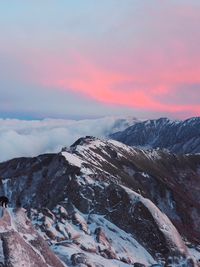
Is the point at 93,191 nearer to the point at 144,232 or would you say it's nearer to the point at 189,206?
the point at 144,232

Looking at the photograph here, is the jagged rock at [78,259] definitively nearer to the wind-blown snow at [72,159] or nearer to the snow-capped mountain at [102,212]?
the snow-capped mountain at [102,212]

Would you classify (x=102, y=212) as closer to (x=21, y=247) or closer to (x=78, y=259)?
(x=78, y=259)

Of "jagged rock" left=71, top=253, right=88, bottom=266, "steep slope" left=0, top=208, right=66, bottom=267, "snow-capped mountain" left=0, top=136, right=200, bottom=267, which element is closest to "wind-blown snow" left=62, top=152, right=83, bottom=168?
"snow-capped mountain" left=0, top=136, right=200, bottom=267

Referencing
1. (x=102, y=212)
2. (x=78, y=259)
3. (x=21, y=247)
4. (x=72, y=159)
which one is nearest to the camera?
(x=21, y=247)

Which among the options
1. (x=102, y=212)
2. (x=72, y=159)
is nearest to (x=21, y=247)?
(x=102, y=212)

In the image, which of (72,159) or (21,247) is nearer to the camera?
(21,247)

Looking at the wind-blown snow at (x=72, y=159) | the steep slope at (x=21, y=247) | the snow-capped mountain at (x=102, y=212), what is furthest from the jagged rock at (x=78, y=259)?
the wind-blown snow at (x=72, y=159)

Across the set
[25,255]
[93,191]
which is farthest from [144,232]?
[25,255]

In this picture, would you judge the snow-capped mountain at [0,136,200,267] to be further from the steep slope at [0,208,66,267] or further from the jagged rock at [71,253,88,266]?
the steep slope at [0,208,66,267]
